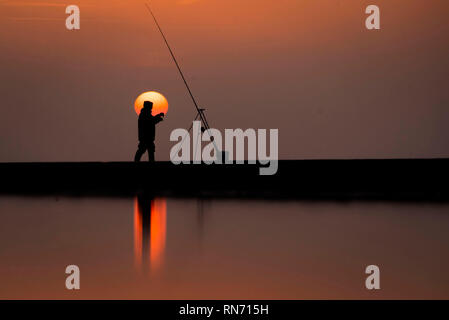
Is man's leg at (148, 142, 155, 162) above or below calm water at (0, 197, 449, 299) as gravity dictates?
above

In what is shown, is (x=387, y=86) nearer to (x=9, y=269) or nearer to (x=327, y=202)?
(x=327, y=202)

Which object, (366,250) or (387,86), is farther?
(387,86)

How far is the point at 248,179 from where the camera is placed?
15.4ft

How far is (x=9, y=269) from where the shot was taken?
1.71 m

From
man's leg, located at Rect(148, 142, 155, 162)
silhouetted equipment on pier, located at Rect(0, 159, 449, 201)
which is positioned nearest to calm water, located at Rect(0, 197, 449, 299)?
silhouetted equipment on pier, located at Rect(0, 159, 449, 201)

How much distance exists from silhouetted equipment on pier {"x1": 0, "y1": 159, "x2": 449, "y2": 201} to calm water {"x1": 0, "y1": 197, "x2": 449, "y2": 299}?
3.35ft

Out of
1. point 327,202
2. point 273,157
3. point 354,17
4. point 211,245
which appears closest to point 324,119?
point 273,157

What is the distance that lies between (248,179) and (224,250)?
2.64 m

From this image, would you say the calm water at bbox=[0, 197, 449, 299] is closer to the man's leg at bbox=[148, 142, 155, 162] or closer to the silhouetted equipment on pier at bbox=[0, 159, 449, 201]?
the silhouetted equipment on pier at bbox=[0, 159, 449, 201]

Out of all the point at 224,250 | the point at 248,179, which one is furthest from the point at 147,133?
the point at 224,250

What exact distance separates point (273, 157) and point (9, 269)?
574 cm

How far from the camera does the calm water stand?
58.2 inches

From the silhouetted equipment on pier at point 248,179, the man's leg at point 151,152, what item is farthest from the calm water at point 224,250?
the man's leg at point 151,152
